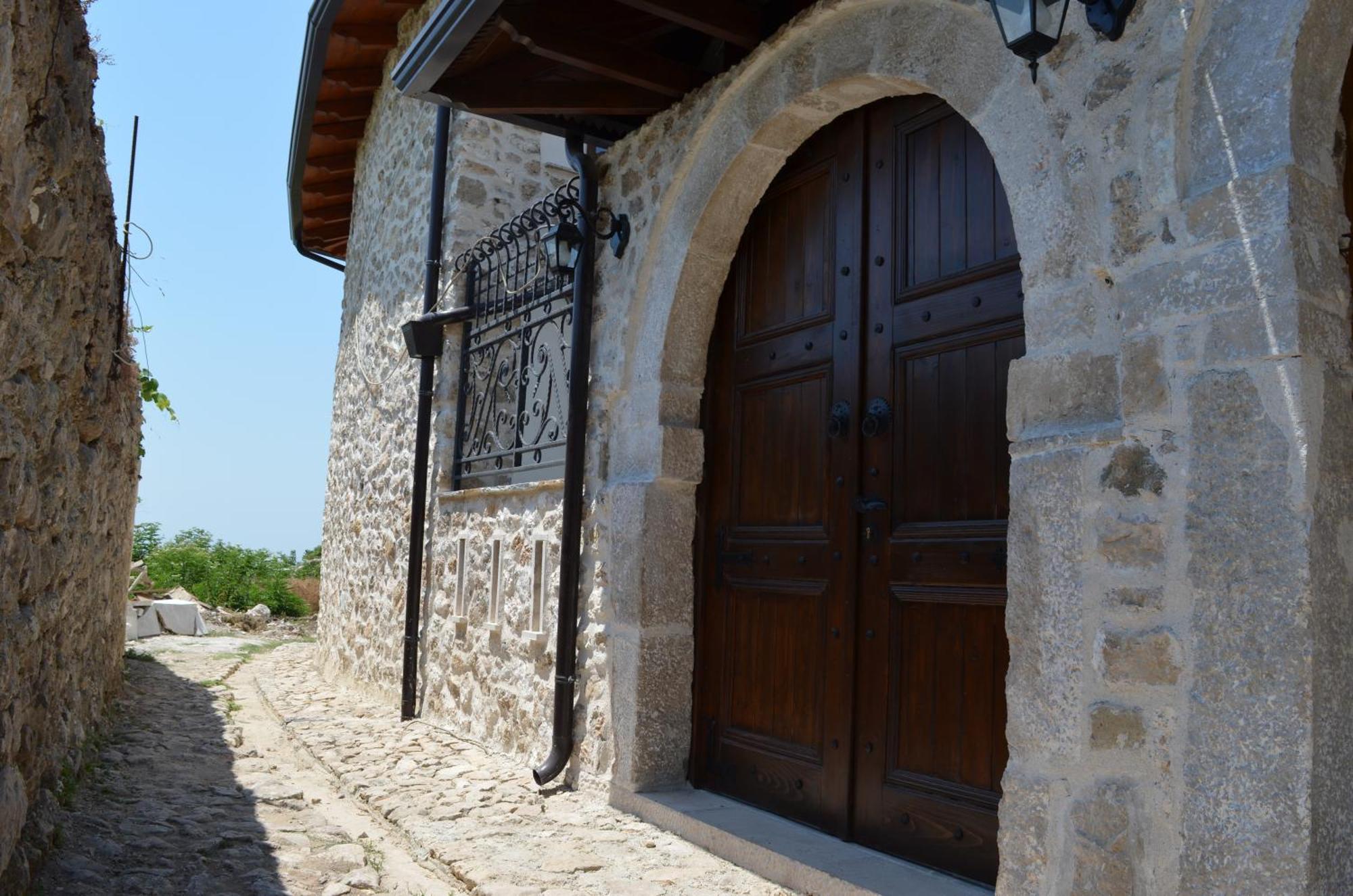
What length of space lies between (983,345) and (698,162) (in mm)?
1488

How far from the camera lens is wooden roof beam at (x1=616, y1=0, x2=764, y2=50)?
133 inches

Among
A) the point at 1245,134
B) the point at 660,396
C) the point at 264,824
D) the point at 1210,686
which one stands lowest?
the point at 264,824

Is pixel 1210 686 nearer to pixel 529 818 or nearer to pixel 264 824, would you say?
pixel 529 818

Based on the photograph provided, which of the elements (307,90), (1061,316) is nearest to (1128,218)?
(1061,316)

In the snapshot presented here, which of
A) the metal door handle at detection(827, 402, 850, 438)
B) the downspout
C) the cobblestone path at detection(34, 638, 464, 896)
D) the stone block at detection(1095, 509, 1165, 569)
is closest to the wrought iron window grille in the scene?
the downspout

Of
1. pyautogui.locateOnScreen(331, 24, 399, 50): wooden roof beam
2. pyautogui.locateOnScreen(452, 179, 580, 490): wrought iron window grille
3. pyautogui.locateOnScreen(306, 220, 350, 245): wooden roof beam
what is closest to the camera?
pyautogui.locateOnScreen(452, 179, 580, 490): wrought iron window grille

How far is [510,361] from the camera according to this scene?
19.1 feet

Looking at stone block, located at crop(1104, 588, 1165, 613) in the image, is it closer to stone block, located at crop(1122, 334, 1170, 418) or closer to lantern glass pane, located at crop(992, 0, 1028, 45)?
stone block, located at crop(1122, 334, 1170, 418)

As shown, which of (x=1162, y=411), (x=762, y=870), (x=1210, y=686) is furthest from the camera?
(x=762, y=870)

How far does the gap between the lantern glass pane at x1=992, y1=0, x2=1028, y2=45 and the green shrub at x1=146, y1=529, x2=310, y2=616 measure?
13713mm

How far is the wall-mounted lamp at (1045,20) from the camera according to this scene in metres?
2.29

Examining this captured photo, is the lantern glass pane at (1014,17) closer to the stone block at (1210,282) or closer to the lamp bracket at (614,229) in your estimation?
the stone block at (1210,282)

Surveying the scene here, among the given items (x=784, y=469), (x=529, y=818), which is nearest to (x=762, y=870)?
(x=529, y=818)

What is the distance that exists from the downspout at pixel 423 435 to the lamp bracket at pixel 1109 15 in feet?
15.5
